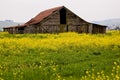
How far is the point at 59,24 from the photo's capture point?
51344 mm

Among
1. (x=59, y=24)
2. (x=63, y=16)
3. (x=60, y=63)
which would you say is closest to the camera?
(x=60, y=63)

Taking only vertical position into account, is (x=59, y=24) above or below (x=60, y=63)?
above

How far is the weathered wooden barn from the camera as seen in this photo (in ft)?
165

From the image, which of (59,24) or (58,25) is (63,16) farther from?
(58,25)

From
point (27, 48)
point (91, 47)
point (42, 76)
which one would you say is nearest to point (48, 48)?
point (27, 48)

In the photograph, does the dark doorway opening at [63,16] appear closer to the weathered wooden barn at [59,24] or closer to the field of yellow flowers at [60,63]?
the weathered wooden barn at [59,24]

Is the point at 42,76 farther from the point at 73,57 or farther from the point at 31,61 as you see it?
the point at 73,57

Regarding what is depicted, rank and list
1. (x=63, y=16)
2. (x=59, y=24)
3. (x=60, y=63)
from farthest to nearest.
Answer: (x=63, y=16), (x=59, y=24), (x=60, y=63)

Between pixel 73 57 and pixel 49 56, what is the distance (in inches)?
55.8

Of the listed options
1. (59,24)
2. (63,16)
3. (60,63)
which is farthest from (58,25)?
(60,63)

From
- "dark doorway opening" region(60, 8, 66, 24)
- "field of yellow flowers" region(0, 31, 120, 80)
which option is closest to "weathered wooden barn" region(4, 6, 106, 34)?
"dark doorway opening" region(60, 8, 66, 24)

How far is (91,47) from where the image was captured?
83.9ft

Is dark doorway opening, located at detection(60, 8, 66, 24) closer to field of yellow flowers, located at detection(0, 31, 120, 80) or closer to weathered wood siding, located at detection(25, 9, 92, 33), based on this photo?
weathered wood siding, located at detection(25, 9, 92, 33)

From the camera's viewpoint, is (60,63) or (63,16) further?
(63,16)
